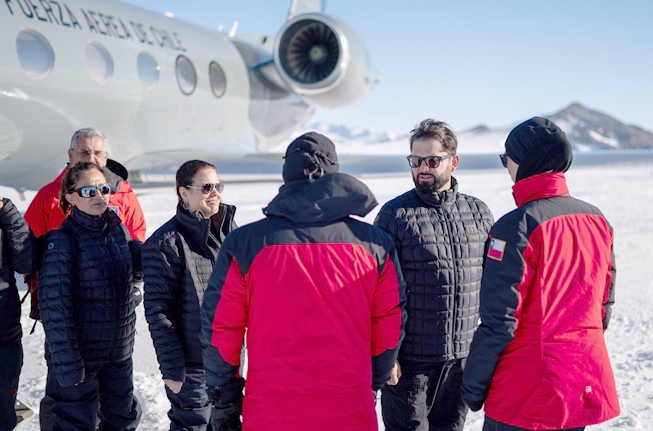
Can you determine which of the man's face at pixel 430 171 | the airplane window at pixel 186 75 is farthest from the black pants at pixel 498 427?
the airplane window at pixel 186 75

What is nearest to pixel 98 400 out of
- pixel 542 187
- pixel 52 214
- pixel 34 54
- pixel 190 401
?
pixel 190 401

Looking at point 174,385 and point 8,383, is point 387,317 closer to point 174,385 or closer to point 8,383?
point 174,385

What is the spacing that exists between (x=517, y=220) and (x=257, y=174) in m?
8.35

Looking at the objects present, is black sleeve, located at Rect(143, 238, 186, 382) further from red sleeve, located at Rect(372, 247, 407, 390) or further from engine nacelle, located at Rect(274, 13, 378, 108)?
engine nacelle, located at Rect(274, 13, 378, 108)

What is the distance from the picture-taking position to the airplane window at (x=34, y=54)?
645 centimetres

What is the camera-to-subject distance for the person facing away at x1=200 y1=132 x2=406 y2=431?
6.38ft

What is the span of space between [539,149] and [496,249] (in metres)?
0.40

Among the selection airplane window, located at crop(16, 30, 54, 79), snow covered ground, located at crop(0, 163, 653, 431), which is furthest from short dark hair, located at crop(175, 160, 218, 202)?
airplane window, located at crop(16, 30, 54, 79)

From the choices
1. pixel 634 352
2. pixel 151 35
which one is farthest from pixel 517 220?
pixel 151 35

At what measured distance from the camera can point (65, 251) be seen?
2.77 meters

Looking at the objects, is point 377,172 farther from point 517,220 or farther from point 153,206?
point 517,220

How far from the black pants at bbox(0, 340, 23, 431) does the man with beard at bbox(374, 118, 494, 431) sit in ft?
5.81

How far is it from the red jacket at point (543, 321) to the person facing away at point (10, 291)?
2.09m

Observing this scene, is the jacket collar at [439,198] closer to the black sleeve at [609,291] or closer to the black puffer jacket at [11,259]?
the black sleeve at [609,291]
